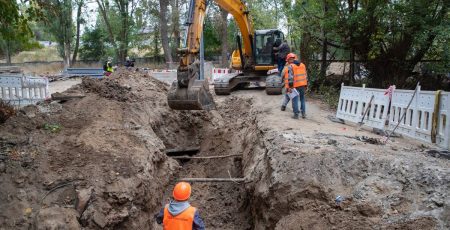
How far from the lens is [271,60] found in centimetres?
1552

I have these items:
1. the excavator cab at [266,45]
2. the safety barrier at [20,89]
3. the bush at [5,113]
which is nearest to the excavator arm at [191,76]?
the bush at [5,113]

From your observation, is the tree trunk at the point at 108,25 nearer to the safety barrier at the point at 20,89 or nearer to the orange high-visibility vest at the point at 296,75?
the safety barrier at the point at 20,89

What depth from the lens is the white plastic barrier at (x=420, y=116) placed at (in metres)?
7.28

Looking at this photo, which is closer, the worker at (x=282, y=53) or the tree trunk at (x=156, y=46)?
the worker at (x=282, y=53)

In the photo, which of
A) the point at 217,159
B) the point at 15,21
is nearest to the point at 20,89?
the point at 15,21

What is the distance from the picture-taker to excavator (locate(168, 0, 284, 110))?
7.98 meters

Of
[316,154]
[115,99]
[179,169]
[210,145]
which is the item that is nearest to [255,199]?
[316,154]

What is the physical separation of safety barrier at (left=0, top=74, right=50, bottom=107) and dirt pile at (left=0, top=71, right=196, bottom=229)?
4.35 m

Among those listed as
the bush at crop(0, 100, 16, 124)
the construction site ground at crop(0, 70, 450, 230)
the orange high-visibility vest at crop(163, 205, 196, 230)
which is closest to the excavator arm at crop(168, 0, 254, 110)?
the construction site ground at crop(0, 70, 450, 230)

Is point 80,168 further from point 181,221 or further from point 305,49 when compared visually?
point 305,49

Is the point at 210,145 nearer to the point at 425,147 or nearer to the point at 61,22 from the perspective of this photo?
the point at 425,147

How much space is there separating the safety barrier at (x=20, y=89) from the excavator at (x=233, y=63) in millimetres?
6013

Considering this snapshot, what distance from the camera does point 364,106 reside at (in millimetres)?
10414

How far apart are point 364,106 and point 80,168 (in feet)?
24.3
